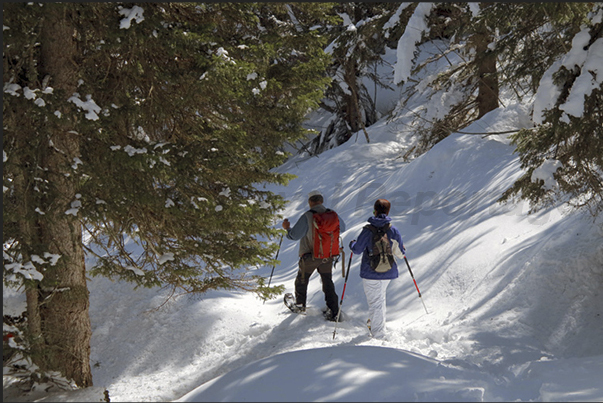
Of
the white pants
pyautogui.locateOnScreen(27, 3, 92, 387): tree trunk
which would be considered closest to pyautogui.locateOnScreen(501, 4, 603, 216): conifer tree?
the white pants

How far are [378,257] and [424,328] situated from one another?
1321mm

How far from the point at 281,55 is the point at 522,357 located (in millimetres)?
4891

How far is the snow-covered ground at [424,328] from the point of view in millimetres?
4258

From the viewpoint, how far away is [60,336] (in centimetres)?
557

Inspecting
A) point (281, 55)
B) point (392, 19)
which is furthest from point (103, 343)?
point (392, 19)

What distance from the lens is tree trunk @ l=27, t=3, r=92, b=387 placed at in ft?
16.9

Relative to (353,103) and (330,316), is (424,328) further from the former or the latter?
(353,103)

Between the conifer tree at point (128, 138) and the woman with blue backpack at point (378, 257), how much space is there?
148 centimetres

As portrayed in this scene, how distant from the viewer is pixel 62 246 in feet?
Answer: 18.3

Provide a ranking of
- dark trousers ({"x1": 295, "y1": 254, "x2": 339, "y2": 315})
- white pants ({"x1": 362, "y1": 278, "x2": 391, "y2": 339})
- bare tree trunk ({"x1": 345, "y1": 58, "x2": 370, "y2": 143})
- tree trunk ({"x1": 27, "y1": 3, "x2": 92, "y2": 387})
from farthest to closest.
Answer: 1. bare tree trunk ({"x1": 345, "y1": 58, "x2": 370, "y2": 143})
2. dark trousers ({"x1": 295, "y1": 254, "x2": 339, "y2": 315})
3. white pants ({"x1": 362, "y1": 278, "x2": 391, "y2": 339})
4. tree trunk ({"x1": 27, "y1": 3, "x2": 92, "y2": 387})

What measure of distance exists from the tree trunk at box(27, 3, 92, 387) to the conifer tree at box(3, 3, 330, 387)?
0.05ft

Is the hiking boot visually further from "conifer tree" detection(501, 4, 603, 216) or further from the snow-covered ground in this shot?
"conifer tree" detection(501, 4, 603, 216)

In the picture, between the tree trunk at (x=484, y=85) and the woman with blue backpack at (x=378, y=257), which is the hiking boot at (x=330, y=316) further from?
the tree trunk at (x=484, y=85)

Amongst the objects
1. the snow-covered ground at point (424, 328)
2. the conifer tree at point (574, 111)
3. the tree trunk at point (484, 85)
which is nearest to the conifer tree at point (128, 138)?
the snow-covered ground at point (424, 328)
